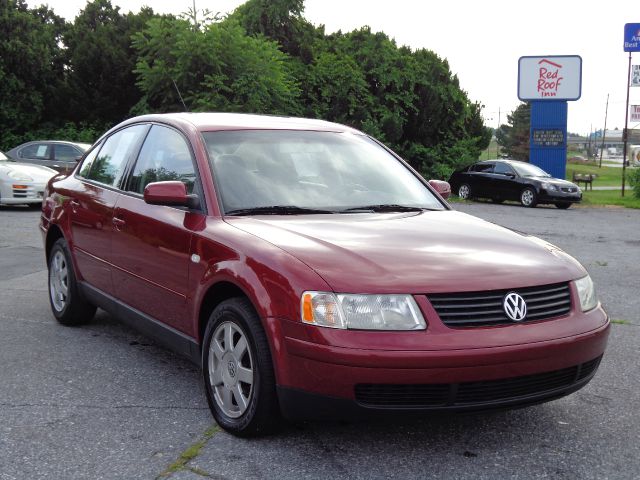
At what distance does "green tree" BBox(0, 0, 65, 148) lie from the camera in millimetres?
28469

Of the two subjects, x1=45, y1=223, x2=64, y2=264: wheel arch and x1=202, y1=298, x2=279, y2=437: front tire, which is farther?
x1=45, y1=223, x2=64, y2=264: wheel arch

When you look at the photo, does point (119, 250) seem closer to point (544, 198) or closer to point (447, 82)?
point (544, 198)

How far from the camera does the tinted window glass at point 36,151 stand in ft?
60.7

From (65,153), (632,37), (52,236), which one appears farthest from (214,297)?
(632,37)

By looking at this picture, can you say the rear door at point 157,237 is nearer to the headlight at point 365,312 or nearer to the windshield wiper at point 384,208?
the windshield wiper at point 384,208

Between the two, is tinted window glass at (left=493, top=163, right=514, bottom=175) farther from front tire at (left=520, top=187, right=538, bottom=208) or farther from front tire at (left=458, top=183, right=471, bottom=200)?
front tire at (left=458, top=183, right=471, bottom=200)

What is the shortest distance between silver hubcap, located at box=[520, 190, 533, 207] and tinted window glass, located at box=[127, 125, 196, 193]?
60.9 feet

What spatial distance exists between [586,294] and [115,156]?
3359 millimetres

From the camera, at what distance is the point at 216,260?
149 inches

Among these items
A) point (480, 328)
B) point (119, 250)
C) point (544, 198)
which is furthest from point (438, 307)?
point (544, 198)

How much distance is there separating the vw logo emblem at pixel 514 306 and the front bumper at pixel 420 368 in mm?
47

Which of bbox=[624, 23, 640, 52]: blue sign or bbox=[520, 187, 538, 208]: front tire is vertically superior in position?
bbox=[624, 23, 640, 52]: blue sign

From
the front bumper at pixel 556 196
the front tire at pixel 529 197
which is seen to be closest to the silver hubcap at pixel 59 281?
the front bumper at pixel 556 196

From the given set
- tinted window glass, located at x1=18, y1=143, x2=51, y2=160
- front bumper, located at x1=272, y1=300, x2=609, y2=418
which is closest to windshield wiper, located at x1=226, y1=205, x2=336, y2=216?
front bumper, located at x1=272, y1=300, x2=609, y2=418
